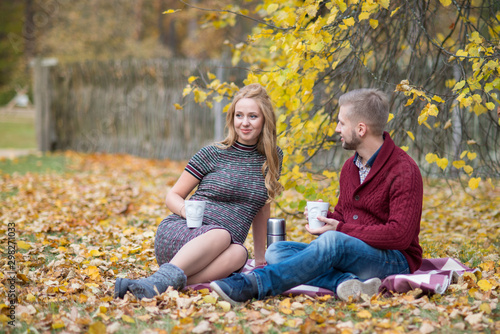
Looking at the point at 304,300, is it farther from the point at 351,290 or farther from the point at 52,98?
the point at 52,98

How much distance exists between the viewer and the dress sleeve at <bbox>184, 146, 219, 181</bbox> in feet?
11.1

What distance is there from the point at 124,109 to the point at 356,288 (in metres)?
8.75

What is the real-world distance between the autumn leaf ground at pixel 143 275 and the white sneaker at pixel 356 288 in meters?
0.06

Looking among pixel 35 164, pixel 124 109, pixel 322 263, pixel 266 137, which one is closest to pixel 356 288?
pixel 322 263

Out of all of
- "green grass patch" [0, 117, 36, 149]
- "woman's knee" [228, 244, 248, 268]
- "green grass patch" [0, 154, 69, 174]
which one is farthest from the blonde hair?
"green grass patch" [0, 117, 36, 149]

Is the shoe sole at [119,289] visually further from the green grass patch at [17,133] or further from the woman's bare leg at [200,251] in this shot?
the green grass patch at [17,133]

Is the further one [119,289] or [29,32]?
[29,32]

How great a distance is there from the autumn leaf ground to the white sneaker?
6 centimetres

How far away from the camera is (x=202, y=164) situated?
11.2 ft

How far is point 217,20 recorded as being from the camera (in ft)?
17.3

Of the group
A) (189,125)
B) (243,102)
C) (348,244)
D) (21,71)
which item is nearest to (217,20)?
(243,102)

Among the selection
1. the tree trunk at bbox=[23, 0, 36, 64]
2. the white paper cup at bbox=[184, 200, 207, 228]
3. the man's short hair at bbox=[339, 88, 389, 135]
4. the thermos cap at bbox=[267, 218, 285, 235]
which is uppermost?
the tree trunk at bbox=[23, 0, 36, 64]

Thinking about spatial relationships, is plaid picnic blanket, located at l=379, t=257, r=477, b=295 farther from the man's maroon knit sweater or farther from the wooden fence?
the wooden fence

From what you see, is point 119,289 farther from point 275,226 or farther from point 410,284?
point 410,284
